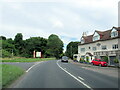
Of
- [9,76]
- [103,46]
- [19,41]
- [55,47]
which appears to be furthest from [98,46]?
[19,41]

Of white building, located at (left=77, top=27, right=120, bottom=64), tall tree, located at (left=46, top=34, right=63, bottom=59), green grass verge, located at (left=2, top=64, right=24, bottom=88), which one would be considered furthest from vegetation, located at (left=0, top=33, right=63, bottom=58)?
green grass verge, located at (left=2, top=64, right=24, bottom=88)

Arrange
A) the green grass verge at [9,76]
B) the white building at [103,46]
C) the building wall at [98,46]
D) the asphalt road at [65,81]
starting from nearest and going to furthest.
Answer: the asphalt road at [65,81]
the green grass verge at [9,76]
the white building at [103,46]
the building wall at [98,46]

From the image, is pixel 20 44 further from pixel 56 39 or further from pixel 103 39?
pixel 103 39

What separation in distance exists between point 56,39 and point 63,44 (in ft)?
26.2

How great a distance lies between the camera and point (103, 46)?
41406mm

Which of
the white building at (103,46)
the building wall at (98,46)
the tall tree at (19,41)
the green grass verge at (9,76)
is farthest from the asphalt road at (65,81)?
the tall tree at (19,41)

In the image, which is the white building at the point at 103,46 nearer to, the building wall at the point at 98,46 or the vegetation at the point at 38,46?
the building wall at the point at 98,46

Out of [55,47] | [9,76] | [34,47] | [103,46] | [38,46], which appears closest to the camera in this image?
[9,76]

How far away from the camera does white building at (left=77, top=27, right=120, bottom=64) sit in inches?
1425

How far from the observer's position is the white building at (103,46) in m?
36.2

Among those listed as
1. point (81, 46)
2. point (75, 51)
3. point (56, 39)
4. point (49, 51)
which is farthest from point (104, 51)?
point (56, 39)

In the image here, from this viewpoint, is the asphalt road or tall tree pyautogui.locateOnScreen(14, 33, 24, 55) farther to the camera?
tall tree pyautogui.locateOnScreen(14, 33, 24, 55)

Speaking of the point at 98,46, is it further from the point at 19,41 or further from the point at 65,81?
the point at 19,41

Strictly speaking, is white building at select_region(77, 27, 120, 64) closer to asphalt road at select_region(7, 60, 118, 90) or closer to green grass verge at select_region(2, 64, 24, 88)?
asphalt road at select_region(7, 60, 118, 90)
